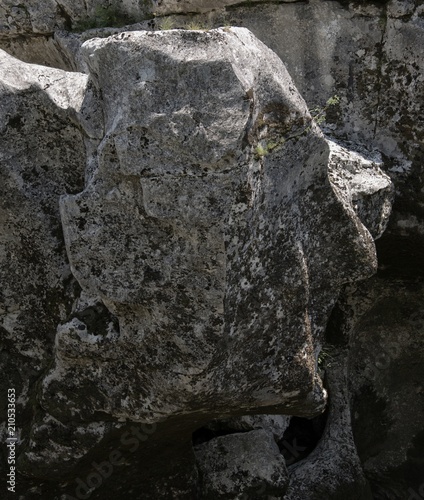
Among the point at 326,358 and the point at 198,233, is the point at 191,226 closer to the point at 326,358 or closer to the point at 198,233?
the point at 198,233

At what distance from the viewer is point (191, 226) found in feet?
7.82

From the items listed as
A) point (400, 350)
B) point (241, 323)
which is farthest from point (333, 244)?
point (400, 350)

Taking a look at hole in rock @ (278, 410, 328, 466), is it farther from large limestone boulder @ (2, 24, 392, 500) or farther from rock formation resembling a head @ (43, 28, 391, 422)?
rock formation resembling a head @ (43, 28, 391, 422)

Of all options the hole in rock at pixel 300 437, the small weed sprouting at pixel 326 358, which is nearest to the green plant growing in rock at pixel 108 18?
the small weed sprouting at pixel 326 358

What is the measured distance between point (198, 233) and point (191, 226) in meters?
0.03

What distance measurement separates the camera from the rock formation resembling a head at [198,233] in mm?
2352

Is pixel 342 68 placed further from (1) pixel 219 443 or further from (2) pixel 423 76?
(1) pixel 219 443

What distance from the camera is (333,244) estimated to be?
114 inches

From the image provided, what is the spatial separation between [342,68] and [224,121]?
118 centimetres

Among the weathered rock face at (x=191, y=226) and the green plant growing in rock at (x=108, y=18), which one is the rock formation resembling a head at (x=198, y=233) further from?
the green plant growing in rock at (x=108, y=18)

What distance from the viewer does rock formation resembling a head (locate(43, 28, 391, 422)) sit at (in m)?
2.35

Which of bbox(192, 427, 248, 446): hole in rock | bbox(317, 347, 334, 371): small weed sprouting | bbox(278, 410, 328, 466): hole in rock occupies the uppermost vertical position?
bbox(317, 347, 334, 371): small weed sprouting

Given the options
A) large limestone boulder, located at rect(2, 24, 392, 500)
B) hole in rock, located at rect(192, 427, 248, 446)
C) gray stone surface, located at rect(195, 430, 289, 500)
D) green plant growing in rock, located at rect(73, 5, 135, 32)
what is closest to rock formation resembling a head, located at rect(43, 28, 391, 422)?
large limestone boulder, located at rect(2, 24, 392, 500)

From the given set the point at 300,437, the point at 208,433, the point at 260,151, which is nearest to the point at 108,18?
the point at 260,151
